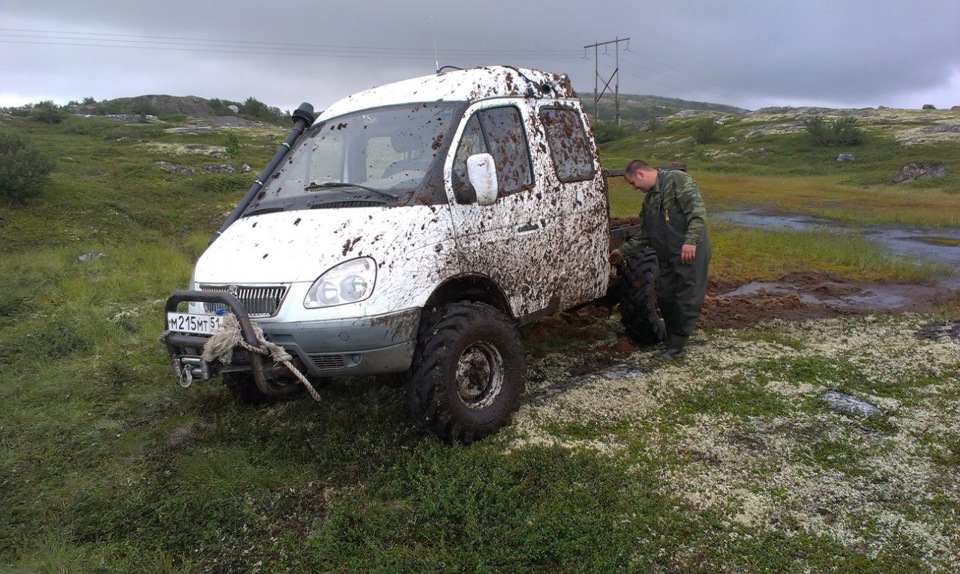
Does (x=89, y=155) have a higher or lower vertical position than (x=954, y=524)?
Answer: higher

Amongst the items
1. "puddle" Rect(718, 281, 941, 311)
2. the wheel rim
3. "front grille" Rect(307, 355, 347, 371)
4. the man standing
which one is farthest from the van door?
"puddle" Rect(718, 281, 941, 311)

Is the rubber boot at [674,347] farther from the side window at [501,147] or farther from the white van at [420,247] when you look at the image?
the side window at [501,147]

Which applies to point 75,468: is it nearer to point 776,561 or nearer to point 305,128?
point 305,128

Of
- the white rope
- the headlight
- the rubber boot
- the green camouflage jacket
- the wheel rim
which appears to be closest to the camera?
the white rope

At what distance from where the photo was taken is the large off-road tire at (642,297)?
6285mm

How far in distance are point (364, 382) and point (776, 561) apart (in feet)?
11.1

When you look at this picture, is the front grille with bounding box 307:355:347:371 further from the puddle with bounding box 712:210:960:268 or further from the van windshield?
the puddle with bounding box 712:210:960:268

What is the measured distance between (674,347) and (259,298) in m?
3.75

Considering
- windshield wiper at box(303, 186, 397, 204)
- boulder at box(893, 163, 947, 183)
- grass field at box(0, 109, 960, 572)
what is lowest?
grass field at box(0, 109, 960, 572)

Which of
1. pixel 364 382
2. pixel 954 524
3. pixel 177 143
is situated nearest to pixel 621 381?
pixel 364 382

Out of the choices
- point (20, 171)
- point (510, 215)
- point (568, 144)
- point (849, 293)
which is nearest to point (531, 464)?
point (510, 215)

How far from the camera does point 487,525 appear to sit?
138 inches

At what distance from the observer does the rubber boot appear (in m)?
6.04

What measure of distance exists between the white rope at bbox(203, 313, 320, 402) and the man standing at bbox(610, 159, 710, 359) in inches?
127
